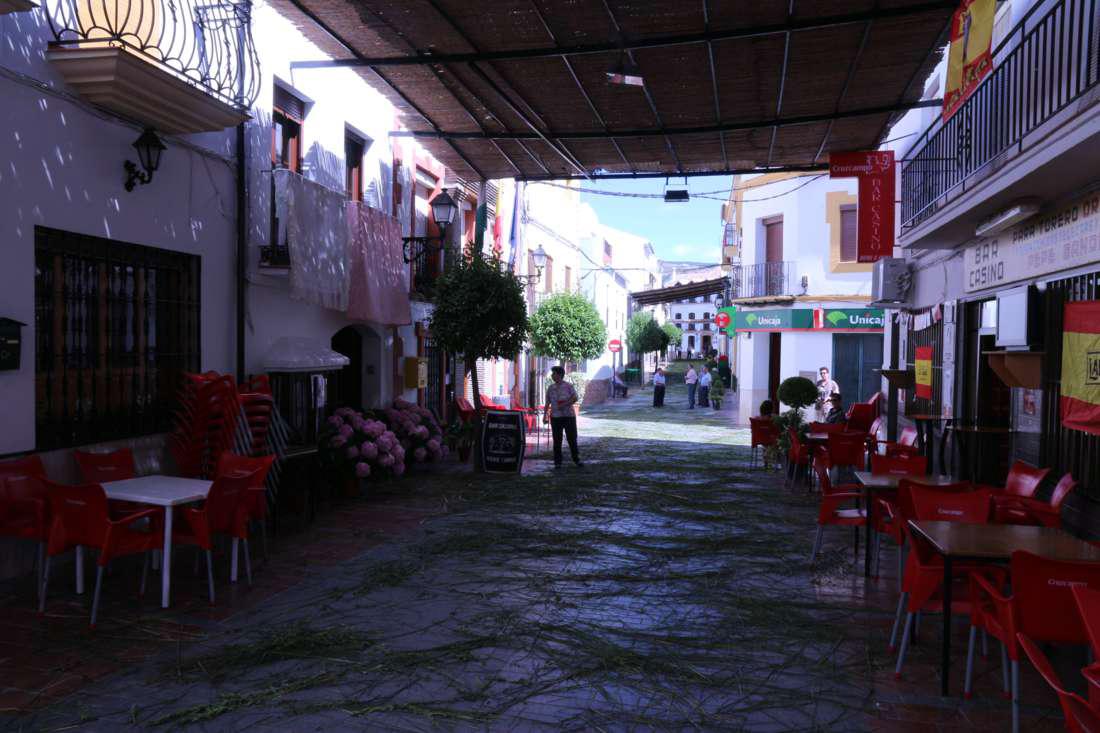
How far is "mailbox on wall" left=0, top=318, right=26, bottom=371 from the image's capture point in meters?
6.10

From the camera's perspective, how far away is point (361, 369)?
1319 centimetres

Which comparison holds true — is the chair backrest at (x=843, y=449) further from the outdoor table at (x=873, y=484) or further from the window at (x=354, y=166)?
the window at (x=354, y=166)

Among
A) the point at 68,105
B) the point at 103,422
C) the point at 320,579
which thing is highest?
the point at 68,105

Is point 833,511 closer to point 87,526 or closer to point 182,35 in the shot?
point 87,526

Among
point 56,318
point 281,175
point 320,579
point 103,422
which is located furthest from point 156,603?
point 281,175

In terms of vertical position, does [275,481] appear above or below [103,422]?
below

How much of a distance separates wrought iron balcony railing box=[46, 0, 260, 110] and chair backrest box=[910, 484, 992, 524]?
7.07m

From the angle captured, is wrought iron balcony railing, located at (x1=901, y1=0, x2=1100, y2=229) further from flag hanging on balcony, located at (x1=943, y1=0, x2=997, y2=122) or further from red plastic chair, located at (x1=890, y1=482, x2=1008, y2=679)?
red plastic chair, located at (x1=890, y1=482, x2=1008, y2=679)

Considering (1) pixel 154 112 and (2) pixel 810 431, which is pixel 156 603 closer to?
(1) pixel 154 112

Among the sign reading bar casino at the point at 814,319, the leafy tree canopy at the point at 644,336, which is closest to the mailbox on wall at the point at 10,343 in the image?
the sign reading bar casino at the point at 814,319

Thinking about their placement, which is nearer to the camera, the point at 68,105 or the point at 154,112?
the point at 68,105

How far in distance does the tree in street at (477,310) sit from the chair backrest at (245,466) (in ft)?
18.3

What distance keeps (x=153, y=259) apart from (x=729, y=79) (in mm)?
7318

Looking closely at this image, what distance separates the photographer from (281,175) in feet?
32.0
